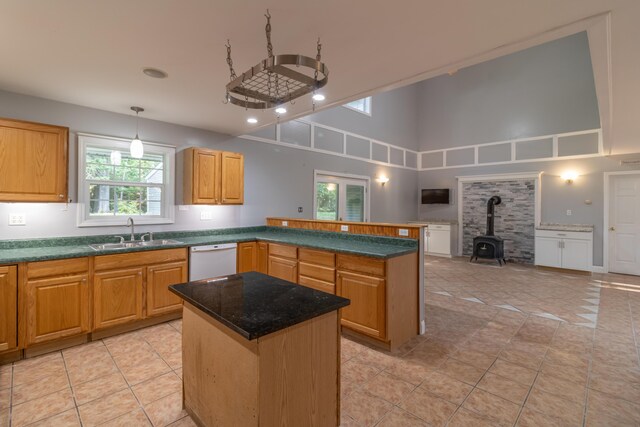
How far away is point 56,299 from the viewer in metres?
2.64

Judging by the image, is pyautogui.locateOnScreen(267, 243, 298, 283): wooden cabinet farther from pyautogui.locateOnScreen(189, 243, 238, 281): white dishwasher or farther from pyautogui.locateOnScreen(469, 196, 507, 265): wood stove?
pyautogui.locateOnScreen(469, 196, 507, 265): wood stove

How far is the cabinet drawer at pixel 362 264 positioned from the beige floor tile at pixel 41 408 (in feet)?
7.50

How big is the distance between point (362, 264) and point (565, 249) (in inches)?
220

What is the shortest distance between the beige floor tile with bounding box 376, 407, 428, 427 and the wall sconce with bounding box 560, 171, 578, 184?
6798mm

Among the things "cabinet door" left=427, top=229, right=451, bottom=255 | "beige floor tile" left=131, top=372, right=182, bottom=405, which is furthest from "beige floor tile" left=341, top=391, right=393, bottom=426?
"cabinet door" left=427, top=229, right=451, bottom=255

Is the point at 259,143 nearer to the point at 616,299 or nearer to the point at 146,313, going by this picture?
the point at 146,313

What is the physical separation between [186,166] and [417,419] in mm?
3727

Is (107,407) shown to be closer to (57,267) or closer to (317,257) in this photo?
(57,267)

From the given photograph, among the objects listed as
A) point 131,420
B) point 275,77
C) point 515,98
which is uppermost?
point 515,98

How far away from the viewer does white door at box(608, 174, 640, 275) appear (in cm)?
568

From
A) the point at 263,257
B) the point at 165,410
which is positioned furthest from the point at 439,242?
the point at 165,410

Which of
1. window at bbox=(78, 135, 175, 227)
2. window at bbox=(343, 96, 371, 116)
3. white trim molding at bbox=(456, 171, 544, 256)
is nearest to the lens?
window at bbox=(78, 135, 175, 227)

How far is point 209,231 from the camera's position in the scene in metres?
4.30

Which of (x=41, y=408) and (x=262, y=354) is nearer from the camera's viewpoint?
(x=262, y=354)
